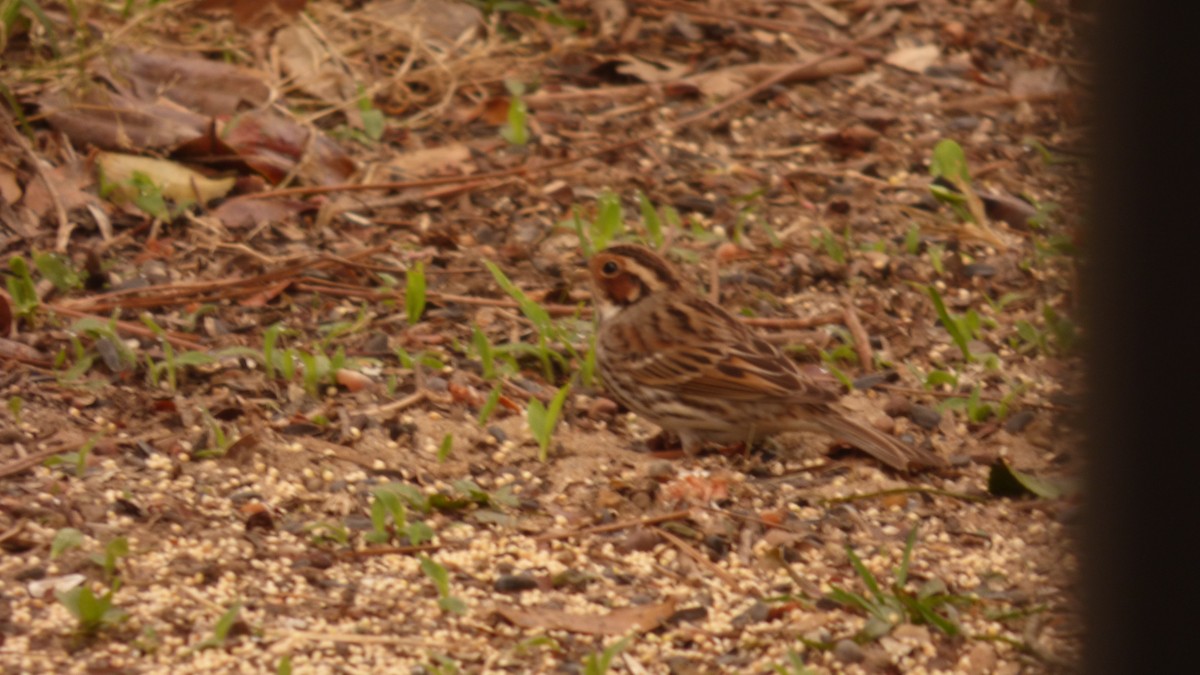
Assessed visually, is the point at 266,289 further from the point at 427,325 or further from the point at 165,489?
the point at 165,489

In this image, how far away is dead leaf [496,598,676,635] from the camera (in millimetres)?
4066

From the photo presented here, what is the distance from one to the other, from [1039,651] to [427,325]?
2.67 meters

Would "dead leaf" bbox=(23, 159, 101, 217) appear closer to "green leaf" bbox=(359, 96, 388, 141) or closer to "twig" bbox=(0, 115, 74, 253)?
"twig" bbox=(0, 115, 74, 253)

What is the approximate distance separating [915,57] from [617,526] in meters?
4.54

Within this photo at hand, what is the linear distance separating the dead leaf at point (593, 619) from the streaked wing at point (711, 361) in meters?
1.17

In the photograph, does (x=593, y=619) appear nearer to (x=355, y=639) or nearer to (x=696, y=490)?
(x=355, y=639)

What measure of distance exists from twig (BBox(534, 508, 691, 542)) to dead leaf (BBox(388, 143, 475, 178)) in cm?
276

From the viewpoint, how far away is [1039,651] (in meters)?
3.90

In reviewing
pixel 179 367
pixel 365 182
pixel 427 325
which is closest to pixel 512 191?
pixel 365 182

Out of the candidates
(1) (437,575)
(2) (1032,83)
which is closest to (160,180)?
(1) (437,575)

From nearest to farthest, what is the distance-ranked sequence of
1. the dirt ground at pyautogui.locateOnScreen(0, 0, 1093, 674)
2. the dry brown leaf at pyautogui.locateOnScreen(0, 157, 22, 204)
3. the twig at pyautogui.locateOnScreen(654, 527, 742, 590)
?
the dirt ground at pyautogui.locateOnScreen(0, 0, 1093, 674), the twig at pyautogui.locateOnScreen(654, 527, 742, 590), the dry brown leaf at pyautogui.locateOnScreen(0, 157, 22, 204)

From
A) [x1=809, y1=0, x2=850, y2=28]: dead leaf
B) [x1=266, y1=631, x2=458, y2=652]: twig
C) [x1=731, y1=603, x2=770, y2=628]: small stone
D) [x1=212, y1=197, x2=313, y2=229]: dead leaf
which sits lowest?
[x1=212, y1=197, x2=313, y2=229]: dead leaf

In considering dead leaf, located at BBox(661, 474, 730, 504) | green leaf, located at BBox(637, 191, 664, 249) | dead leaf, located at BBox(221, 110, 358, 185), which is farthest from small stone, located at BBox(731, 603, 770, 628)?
dead leaf, located at BBox(221, 110, 358, 185)

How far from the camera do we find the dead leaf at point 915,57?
8391 mm
